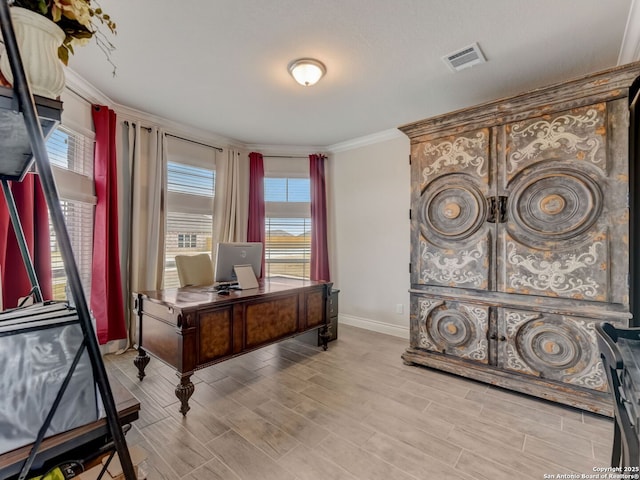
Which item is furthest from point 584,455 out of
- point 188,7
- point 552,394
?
point 188,7

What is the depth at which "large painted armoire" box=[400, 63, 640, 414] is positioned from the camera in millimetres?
2150

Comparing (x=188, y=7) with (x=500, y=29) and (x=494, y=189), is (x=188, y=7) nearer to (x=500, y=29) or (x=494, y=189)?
(x=500, y=29)

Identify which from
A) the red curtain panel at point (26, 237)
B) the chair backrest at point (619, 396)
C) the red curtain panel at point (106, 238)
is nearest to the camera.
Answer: the chair backrest at point (619, 396)

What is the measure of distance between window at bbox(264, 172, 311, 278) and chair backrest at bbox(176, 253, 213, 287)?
1.37 meters

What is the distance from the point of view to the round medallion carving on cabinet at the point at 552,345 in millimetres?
2232

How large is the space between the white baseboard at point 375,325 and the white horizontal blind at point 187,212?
7.66ft

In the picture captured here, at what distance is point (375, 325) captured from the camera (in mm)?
4262

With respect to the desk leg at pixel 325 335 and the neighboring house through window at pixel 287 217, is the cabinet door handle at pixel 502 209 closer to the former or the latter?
the desk leg at pixel 325 335

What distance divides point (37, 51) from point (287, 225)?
417cm

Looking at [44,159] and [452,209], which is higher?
[452,209]

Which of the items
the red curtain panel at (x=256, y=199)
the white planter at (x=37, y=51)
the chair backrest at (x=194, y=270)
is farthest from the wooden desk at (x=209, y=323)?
the white planter at (x=37, y=51)

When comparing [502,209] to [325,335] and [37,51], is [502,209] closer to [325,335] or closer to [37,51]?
[325,335]

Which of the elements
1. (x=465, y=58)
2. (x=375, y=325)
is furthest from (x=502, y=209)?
(x=375, y=325)

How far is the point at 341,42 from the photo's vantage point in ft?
7.32
